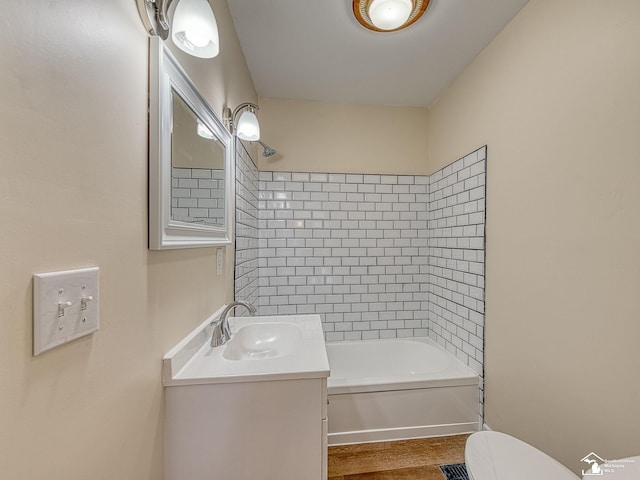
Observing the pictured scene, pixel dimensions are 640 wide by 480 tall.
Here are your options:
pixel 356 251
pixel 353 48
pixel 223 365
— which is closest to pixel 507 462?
pixel 223 365

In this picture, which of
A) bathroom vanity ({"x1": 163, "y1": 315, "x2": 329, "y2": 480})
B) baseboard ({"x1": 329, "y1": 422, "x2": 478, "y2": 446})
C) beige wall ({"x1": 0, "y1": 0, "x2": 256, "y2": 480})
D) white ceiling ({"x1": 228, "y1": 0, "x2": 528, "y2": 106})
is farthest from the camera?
baseboard ({"x1": 329, "y1": 422, "x2": 478, "y2": 446})

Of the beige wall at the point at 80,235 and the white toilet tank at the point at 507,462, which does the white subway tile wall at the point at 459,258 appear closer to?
the white toilet tank at the point at 507,462

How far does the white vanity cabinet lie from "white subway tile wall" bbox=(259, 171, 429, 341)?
1.48 meters

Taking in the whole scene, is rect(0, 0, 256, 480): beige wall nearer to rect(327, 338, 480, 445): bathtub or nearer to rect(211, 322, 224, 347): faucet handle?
rect(211, 322, 224, 347): faucet handle

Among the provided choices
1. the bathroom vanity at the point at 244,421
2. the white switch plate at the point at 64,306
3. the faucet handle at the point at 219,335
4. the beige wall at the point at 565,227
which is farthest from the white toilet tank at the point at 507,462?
the white switch plate at the point at 64,306

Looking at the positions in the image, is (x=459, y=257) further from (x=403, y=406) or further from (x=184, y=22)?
(x=184, y=22)

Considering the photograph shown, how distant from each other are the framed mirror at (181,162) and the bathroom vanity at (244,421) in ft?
1.47

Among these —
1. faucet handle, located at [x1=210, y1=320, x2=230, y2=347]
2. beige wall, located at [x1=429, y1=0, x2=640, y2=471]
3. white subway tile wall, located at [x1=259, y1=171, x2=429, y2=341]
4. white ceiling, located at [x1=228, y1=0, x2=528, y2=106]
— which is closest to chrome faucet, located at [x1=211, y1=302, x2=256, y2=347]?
faucet handle, located at [x1=210, y1=320, x2=230, y2=347]

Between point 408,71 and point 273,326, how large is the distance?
2026mm

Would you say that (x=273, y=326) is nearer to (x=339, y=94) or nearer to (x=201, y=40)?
(x=201, y=40)

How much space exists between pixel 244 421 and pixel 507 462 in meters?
0.96

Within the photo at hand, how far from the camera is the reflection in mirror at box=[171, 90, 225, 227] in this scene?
93 centimetres

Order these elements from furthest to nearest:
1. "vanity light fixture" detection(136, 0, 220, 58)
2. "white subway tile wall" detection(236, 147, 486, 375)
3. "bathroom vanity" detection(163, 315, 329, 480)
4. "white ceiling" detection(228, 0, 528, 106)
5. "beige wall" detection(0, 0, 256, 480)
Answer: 1. "white subway tile wall" detection(236, 147, 486, 375)
2. "white ceiling" detection(228, 0, 528, 106)
3. "bathroom vanity" detection(163, 315, 329, 480)
4. "vanity light fixture" detection(136, 0, 220, 58)
5. "beige wall" detection(0, 0, 256, 480)

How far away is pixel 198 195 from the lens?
1.11 metres
